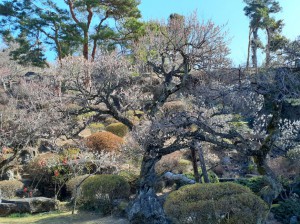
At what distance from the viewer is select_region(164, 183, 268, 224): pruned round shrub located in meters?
6.02

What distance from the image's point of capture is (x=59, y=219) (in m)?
8.76

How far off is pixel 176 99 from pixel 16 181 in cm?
964

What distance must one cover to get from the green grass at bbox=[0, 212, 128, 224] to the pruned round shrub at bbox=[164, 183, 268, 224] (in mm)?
2500

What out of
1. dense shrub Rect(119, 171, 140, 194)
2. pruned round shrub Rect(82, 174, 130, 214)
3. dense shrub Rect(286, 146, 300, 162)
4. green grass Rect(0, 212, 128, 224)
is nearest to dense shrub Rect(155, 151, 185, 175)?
dense shrub Rect(119, 171, 140, 194)

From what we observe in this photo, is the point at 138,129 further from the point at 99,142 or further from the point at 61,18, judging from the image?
the point at 61,18

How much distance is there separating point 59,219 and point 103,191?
137 cm

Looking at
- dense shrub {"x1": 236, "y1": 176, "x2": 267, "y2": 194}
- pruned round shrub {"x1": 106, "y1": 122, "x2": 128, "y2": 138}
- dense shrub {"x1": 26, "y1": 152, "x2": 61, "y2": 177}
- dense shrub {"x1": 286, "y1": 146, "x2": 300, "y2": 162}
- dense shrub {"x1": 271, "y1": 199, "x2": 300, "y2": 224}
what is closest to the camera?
dense shrub {"x1": 271, "y1": 199, "x2": 300, "y2": 224}

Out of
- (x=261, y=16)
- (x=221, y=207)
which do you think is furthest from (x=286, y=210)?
(x=261, y=16)

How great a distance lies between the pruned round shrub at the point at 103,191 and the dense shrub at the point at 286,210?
13.8 feet

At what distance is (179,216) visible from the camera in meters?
6.20

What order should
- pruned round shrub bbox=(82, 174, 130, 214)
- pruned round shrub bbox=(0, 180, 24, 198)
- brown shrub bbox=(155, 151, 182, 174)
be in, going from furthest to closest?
A: brown shrub bbox=(155, 151, 182, 174)
pruned round shrub bbox=(0, 180, 24, 198)
pruned round shrub bbox=(82, 174, 130, 214)

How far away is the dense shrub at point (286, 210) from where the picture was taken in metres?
8.04

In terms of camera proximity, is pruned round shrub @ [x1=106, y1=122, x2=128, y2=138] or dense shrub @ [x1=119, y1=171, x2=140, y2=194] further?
pruned round shrub @ [x1=106, y1=122, x2=128, y2=138]

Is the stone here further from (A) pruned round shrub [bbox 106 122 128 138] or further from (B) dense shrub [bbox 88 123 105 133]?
(B) dense shrub [bbox 88 123 105 133]
